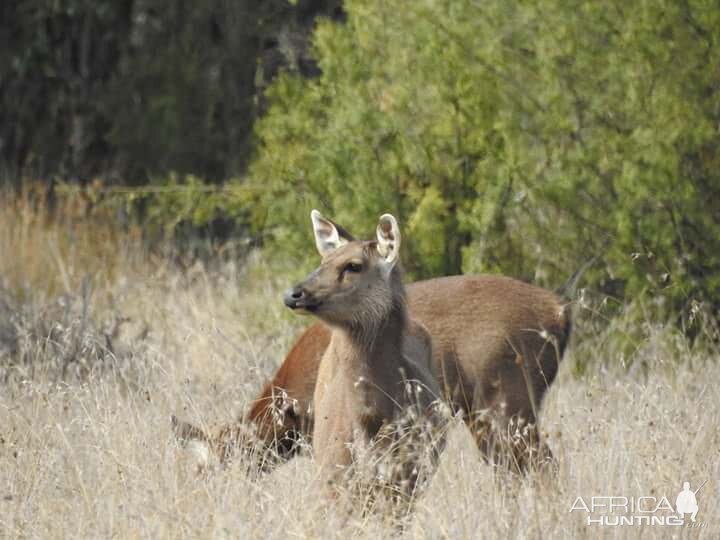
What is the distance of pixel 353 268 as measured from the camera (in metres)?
5.84

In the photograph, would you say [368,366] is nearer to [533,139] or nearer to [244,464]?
[244,464]

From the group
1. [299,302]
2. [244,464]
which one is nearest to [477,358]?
[299,302]

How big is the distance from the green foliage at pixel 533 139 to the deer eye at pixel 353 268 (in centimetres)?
258

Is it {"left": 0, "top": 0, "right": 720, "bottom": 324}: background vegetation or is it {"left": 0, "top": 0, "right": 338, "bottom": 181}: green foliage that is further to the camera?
{"left": 0, "top": 0, "right": 338, "bottom": 181}: green foliage

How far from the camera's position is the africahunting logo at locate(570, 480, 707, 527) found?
16.9 feet

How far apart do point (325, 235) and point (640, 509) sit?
185 centimetres

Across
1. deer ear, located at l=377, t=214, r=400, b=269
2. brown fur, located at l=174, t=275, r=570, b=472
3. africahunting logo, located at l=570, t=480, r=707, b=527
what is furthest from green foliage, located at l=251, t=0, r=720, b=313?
africahunting logo, located at l=570, t=480, r=707, b=527

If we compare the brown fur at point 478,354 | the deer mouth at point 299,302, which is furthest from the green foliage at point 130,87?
the deer mouth at point 299,302

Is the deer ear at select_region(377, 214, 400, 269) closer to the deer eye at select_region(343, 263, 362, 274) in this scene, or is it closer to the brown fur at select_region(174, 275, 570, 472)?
the deer eye at select_region(343, 263, 362, 274)

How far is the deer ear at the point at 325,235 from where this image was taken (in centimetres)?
618

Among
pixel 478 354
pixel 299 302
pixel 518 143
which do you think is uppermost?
pixel 518 143

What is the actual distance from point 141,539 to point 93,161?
10.6 meters

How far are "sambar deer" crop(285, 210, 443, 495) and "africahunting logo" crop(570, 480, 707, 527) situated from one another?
64 centimetres

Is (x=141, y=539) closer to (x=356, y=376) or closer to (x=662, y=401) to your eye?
(x=356, y=376)
